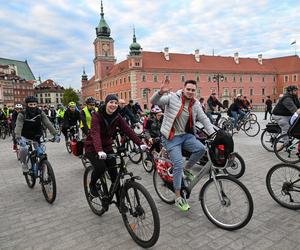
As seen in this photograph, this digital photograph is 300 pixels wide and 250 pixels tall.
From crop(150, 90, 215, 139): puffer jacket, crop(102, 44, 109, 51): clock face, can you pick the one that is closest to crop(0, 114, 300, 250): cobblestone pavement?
crop(150, 90, 215, 139): puffer jacket

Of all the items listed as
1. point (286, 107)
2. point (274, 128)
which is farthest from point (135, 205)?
point (274, 128)

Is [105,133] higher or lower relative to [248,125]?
higher

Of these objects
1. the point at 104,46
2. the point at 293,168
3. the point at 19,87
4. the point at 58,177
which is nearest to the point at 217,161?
the point at 293,168

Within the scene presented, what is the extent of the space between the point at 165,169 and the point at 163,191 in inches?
22.2

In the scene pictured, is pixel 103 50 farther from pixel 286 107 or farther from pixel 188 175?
pixel 188 175

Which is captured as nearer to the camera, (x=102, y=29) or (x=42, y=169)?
(x=42, y=169)

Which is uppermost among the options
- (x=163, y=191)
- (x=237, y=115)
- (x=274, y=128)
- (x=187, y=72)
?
(x=187, y=72)

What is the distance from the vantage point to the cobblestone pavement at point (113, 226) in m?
3.25

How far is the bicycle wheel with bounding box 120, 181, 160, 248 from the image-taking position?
9.83ft

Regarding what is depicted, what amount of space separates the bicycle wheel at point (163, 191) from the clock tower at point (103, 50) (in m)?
84.5

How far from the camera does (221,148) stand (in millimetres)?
3504

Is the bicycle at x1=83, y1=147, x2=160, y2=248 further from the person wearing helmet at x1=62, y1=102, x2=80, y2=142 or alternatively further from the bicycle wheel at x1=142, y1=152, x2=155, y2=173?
the person wearing helmet at x1=62, y1=102, x2=80, y2=142

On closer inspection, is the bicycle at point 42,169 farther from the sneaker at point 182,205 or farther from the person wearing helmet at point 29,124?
the sneaker at point 182,205

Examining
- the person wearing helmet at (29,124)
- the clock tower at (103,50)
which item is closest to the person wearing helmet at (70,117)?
the person wearing helmet at (29,124)
